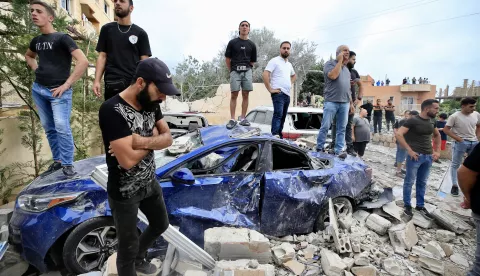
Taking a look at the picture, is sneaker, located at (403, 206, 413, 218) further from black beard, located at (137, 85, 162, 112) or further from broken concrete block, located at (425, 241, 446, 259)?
black beard, located at (137, 85, 162, 112)

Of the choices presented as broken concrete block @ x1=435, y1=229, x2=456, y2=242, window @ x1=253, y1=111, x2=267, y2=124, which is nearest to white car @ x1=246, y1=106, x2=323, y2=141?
window @ x1=253, y1=111, x2=267, y2=124

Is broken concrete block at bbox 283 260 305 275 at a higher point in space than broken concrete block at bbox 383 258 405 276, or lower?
higher

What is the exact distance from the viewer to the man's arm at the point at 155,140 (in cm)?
182

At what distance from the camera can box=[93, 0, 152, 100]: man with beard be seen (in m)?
3.36

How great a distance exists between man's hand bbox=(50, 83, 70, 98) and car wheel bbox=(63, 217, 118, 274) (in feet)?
4.81

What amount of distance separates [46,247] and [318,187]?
3.09 meters

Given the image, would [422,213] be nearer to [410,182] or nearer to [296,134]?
[410,182]

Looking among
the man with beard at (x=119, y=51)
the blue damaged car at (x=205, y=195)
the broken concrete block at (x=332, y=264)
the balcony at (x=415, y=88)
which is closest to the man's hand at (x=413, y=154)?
the blue damaged car at (x=205, y=195)

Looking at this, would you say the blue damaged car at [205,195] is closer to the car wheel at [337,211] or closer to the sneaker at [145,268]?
the car wheel at [337,211]

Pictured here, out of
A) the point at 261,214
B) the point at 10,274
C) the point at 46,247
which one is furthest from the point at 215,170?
the point at 10,274

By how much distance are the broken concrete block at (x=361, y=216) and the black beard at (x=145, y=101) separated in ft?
11.9

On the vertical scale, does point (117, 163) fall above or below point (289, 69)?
below

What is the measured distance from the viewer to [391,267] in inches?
129

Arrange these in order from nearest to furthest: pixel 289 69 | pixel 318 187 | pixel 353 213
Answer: pixel 318 187 < pixel 353 213 < pixel 289 69
